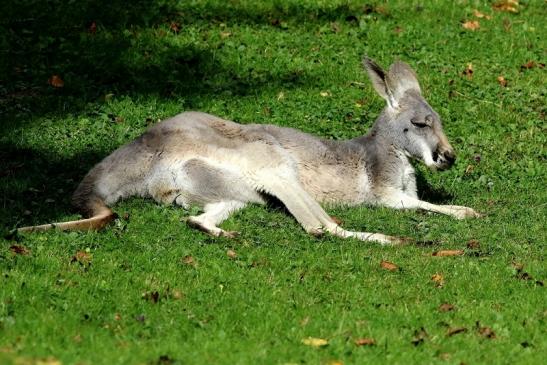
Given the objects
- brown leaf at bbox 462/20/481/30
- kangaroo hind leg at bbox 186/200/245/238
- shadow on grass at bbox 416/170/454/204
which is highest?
kangaroo hind leg at bbox 186/200/245/238

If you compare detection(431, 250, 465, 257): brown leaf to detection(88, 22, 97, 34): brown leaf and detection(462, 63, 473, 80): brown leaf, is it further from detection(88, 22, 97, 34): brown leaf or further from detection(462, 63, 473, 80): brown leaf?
detection(88, 22, 97, 34): brown leaf

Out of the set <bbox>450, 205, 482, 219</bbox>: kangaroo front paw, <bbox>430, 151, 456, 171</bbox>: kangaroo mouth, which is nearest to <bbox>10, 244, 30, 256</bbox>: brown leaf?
<bbox>450, 205, 482, 219</bbox>: kangaroo front paw

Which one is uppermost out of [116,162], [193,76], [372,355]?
[372,355]

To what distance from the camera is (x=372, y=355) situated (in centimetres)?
666

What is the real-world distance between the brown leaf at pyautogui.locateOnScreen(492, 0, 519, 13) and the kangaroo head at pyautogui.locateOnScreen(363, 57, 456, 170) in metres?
5.91

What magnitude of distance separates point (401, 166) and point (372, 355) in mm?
4788

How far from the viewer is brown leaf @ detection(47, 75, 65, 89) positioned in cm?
1387

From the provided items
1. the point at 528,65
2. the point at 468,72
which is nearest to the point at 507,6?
the point at 528,65

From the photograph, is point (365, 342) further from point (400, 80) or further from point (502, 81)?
point (502, 81)

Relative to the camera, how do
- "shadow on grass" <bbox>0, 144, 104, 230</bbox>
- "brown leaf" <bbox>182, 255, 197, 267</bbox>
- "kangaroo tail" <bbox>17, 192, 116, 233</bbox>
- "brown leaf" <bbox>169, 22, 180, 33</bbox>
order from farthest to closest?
"brown leaf" <bbox>169, 22, 180, 33</bbox>, "shadow on grass" <bbox>0, 144, 104, 230</bbox>, "kangaroo tail" <bbox>17, 192, 116, 233</bbox>, "brown leaf" <bbox>182, 255, 197, 267</bbox>

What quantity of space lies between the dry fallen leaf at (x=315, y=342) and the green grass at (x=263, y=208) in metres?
0.05

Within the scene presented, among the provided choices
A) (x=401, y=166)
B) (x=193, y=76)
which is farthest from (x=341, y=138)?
(x=193, y=76)

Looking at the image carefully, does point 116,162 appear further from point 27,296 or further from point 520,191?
point 520,191

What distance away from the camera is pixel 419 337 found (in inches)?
276
